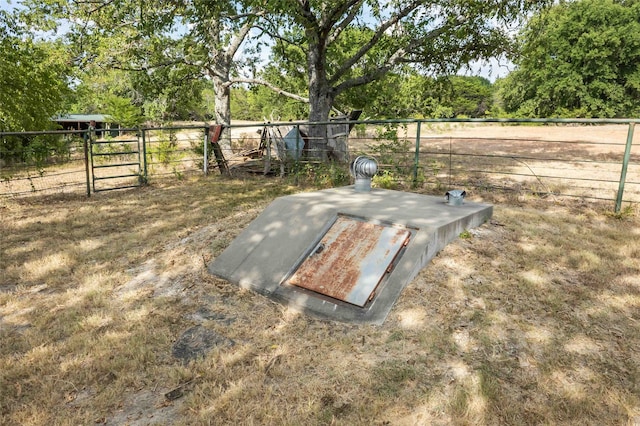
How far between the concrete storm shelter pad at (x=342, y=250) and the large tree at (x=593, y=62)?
44.3 metres

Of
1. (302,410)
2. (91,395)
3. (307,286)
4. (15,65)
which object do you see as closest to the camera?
(302,410)

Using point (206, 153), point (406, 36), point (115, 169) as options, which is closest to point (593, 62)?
point (406, 36)

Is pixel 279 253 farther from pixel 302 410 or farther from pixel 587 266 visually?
pixel 587 266

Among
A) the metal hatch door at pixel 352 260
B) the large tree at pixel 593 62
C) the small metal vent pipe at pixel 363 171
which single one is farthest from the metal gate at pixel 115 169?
the large tree at pixel 593 62

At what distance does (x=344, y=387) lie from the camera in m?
3.05

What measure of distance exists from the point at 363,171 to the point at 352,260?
7.37 feet

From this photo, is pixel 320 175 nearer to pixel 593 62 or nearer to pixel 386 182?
pixel 386 182

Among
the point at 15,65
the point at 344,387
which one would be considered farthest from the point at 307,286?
the point at 15,65

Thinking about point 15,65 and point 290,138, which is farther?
point 15,65

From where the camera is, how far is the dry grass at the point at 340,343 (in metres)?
2.84

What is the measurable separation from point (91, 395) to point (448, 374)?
8.62ft

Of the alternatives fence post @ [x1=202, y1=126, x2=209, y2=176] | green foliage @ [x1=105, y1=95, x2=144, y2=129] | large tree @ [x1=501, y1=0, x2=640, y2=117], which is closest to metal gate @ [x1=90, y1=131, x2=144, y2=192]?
fence post @ [x1=202, y1=126, x2=209, y2=176]

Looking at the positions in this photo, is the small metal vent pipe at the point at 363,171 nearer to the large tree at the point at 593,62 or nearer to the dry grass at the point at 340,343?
the dry grass at the point at 340,343

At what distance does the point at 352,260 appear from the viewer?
14.4 ft
